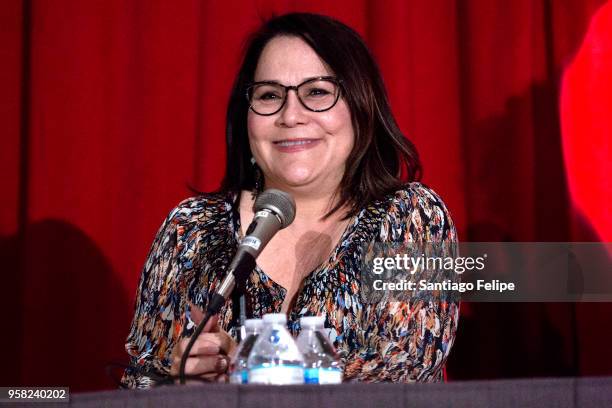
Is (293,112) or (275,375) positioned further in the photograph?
(293,112)

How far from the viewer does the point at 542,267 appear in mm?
2801

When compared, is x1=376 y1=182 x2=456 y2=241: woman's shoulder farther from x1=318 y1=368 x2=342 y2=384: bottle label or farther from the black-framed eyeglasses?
x1=318 y1=368 x2=342 y2=384: bottle label

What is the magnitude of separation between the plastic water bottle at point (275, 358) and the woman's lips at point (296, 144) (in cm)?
83

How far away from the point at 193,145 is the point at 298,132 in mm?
915

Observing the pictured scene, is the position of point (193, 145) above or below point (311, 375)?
above

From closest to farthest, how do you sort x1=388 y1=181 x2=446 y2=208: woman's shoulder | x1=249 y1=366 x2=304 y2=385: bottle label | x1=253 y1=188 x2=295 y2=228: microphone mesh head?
x1=249 y1=366 x2=304 y2=385: bottle label → x1=253 y1=188 x2=295 y2=228: microphone mesh head → x1=388 y1=181 x2=446 y2=208: woman's shoulder

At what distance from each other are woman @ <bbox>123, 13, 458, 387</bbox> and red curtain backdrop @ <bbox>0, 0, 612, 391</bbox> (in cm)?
69

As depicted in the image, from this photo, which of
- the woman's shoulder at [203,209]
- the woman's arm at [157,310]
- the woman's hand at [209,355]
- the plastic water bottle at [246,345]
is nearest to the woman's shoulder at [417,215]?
the woman's shoulder at [203,209]

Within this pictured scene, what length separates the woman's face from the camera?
6.53ft

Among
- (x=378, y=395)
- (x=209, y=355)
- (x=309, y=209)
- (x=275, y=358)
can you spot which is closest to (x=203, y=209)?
(x=309, y=209)

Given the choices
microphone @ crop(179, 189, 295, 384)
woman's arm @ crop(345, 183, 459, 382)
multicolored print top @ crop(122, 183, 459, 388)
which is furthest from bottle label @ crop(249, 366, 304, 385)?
multicolored print top @ crop(122, 183, 459, 388)

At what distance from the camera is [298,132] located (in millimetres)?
1983

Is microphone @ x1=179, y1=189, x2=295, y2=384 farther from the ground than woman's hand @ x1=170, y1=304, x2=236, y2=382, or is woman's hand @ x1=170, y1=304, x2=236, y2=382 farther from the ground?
microphone @ x1=179, y1=189, x2=295, y2=384

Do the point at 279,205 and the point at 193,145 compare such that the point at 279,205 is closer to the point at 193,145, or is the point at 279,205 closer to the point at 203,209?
the point at 203,209
